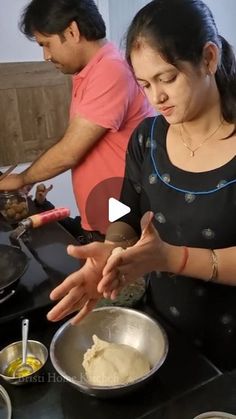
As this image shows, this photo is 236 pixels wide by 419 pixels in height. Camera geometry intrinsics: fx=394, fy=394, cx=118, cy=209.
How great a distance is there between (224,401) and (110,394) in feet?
0.63

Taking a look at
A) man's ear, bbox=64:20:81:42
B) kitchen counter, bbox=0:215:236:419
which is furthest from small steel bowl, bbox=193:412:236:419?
man's ear, bbox=64:20:81:42

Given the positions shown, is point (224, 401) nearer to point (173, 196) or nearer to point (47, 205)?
point (173, 196)

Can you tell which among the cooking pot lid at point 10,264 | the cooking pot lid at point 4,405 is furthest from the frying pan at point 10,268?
the cooking pot lid at point 4,405

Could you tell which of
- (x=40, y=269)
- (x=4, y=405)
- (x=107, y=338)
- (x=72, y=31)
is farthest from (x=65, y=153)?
(x=4, y=405)

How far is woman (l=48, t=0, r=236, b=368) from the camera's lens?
0.69m

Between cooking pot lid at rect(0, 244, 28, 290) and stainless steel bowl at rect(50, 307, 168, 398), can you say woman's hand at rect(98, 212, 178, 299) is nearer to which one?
stainless steel bowl at rect(50, 307, 168, 398)

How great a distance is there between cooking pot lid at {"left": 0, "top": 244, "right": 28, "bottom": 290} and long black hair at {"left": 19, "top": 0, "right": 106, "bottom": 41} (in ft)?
2.84

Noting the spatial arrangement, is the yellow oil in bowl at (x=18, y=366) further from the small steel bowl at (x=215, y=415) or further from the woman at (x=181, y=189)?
the small steel bowl at (x=215, y=415)

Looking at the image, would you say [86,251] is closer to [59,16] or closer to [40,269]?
[40,269]

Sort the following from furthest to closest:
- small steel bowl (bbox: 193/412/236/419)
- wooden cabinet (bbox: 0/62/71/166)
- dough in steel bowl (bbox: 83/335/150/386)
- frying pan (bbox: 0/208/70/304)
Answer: wooden cabinet (bbox: 0/62/71/166) → frying pan (bbox: 0/208/70/304) → dough in steel bowl (bbox: 83/335/150/386) → small steel bowl (bbox: 193/412/236/419)

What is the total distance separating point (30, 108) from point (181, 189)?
1875mm

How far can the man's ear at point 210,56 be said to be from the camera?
790mm

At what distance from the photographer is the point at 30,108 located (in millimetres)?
2525

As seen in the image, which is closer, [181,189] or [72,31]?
[181,189]
